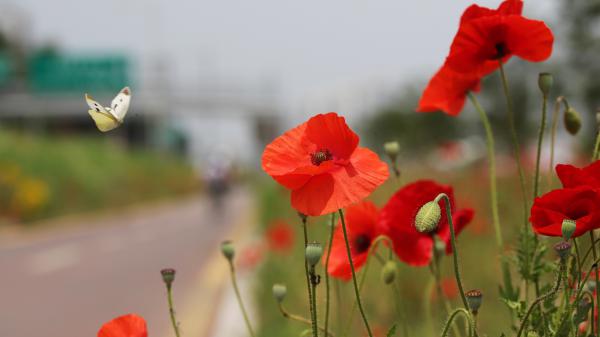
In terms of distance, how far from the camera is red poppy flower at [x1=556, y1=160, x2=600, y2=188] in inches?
34.1

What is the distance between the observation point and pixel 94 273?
973 centimetres

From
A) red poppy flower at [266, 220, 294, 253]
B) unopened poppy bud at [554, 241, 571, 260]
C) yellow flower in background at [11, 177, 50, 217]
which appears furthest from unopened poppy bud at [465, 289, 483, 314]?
yellow flower in background at [11, 177, 50, 217]

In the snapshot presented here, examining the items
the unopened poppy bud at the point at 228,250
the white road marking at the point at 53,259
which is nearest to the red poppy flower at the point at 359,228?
the unopened poppy bud at the point at 228,250

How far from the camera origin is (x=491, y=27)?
1027 mm

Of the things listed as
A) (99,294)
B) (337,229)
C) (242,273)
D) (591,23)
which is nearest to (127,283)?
(99,294)

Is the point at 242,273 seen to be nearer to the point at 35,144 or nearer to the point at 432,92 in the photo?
the point at 432,92

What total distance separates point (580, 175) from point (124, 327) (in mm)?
476

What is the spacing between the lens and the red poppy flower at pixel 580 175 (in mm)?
866

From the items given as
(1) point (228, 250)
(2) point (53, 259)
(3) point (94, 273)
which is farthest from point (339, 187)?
(2) point (53, 259)

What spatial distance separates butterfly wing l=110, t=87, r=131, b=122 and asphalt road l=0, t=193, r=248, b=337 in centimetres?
507

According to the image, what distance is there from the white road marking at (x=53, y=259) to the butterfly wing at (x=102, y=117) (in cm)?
936

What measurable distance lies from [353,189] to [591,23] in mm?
22268

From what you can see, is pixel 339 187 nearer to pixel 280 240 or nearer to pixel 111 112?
pixel 111 112

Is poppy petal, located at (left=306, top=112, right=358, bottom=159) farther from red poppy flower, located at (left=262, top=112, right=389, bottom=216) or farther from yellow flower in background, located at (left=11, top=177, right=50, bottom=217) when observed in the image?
yellow flower in background, located at (left=11, top=177, right=50, bottom=217)
